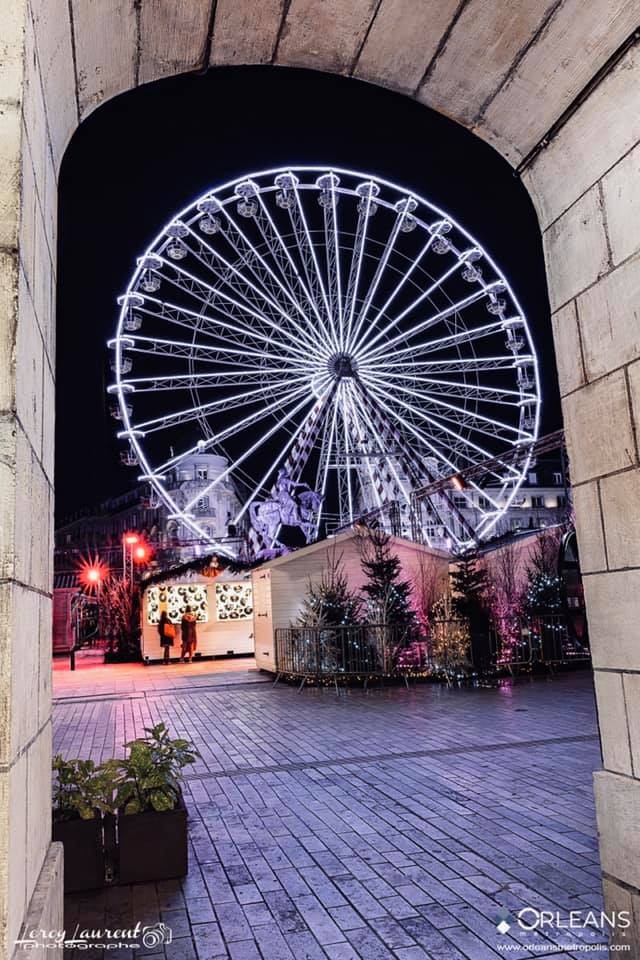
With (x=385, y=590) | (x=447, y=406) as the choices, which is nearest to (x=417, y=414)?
(x=447, y=406)

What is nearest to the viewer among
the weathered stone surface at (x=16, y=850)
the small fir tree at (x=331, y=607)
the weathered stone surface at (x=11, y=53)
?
the weathered stone surface at (x=16, y=850)

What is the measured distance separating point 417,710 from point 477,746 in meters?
2.94

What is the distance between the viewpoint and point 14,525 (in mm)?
1896

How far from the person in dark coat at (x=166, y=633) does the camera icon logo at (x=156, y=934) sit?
60.0 feet

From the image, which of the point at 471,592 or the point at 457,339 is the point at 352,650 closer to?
the point at 471,592

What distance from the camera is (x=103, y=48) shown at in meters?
2.85

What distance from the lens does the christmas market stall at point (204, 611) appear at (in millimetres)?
22453

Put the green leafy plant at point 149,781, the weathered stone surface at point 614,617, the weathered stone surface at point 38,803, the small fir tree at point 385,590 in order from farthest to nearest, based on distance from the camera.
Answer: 1. the small fir tree at point 385,590
2. the green leafy plant at point 149,781
3. the weathered stone surface at point 614,617
4. the weathered stone surface at point 38,803

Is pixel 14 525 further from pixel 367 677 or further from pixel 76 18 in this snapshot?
pixel 367 677

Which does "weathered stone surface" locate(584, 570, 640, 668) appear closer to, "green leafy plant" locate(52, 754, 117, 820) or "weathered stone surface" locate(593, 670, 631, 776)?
"weathered stone surface" locate(593, 670, 631, 776)

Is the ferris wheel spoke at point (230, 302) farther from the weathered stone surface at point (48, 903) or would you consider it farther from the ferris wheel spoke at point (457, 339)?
the weathered stone surface at point (48, 903)

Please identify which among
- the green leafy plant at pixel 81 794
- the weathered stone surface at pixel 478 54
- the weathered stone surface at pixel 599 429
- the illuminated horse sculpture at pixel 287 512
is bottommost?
the green leafy plant at pixel 81 794

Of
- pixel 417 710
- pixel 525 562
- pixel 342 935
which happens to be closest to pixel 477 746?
pixel 417 710

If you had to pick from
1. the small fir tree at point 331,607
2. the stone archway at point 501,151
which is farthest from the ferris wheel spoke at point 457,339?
the stone archway at point 501,151
